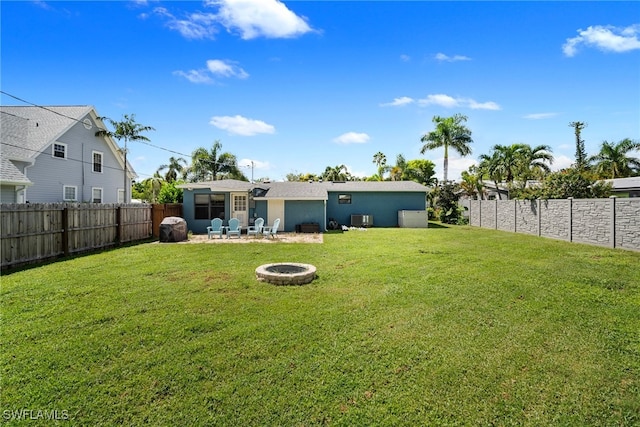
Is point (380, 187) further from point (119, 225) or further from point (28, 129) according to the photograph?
point (28, 129)

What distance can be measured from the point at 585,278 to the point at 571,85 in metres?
10.2

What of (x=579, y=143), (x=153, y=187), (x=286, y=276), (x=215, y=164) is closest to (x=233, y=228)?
(x=286, y=276)

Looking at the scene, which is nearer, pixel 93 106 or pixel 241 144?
pixel 93 106

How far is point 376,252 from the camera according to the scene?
396 inches

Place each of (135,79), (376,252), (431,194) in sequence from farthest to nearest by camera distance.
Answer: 1. (431,194)
2. (135,79)
3. (376,252)

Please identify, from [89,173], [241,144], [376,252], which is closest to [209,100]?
[89,173]

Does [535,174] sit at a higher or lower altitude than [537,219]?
higher

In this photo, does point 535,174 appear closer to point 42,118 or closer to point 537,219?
point 537,219

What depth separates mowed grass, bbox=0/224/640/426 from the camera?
2.63 meters

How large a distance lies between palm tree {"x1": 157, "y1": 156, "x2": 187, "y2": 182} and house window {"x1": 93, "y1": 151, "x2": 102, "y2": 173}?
65.4 ft

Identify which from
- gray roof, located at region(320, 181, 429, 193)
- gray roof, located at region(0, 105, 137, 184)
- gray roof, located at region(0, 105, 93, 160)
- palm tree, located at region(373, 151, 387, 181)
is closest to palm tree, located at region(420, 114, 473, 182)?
gray roof, located at region(320, 181, 429, 193)

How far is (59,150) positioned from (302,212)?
13.4 m

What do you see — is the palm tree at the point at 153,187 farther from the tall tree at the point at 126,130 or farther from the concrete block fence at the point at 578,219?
the concrete block fence at the point at 578,219

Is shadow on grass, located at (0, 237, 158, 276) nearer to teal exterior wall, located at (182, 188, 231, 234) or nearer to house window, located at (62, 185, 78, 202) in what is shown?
teal exterior wall, located at (182, 188, 231, 234)
